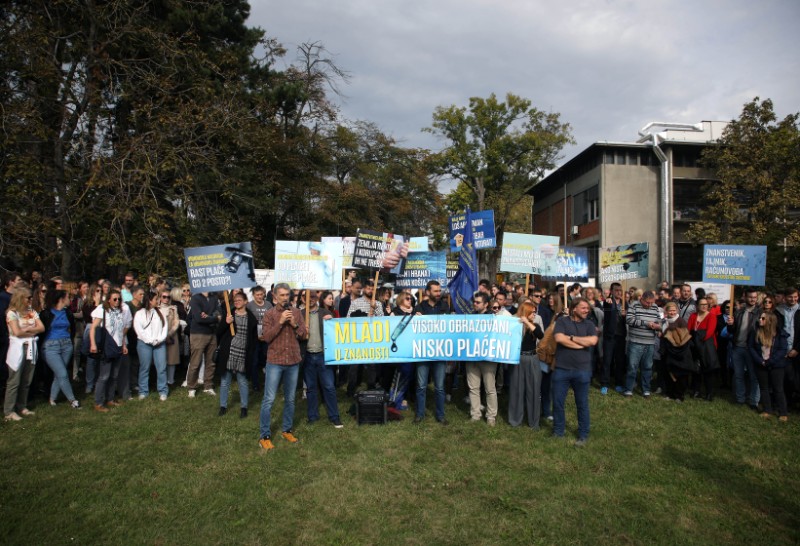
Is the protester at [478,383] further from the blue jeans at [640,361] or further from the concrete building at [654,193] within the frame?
the concrete building at [654,193]

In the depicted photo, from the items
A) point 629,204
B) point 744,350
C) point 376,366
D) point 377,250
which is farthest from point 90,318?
point 629,204

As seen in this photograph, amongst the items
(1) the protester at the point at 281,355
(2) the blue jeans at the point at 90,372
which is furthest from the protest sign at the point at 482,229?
(2) the blue jeans at the point at 90,372

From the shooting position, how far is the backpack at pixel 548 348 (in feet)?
25.8

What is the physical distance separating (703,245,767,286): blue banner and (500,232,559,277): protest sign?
3.30 metres

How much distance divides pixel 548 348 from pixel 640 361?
343 cm

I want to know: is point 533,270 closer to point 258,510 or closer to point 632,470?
point 632,470

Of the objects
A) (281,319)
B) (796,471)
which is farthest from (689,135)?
(281,319)

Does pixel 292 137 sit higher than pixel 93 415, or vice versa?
pixel 292 137

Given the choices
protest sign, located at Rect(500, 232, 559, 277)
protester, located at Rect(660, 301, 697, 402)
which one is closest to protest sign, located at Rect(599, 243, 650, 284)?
protest sign, located at Rect(500, 232, 559, 277)

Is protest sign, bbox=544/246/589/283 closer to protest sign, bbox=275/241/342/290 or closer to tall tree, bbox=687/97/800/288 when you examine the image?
protest sign, bbox=275/241/342/290

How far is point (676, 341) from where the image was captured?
9.84m

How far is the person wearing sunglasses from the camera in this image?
899 centimetres

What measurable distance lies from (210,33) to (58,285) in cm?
1275

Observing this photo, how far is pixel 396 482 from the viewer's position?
5.86m
